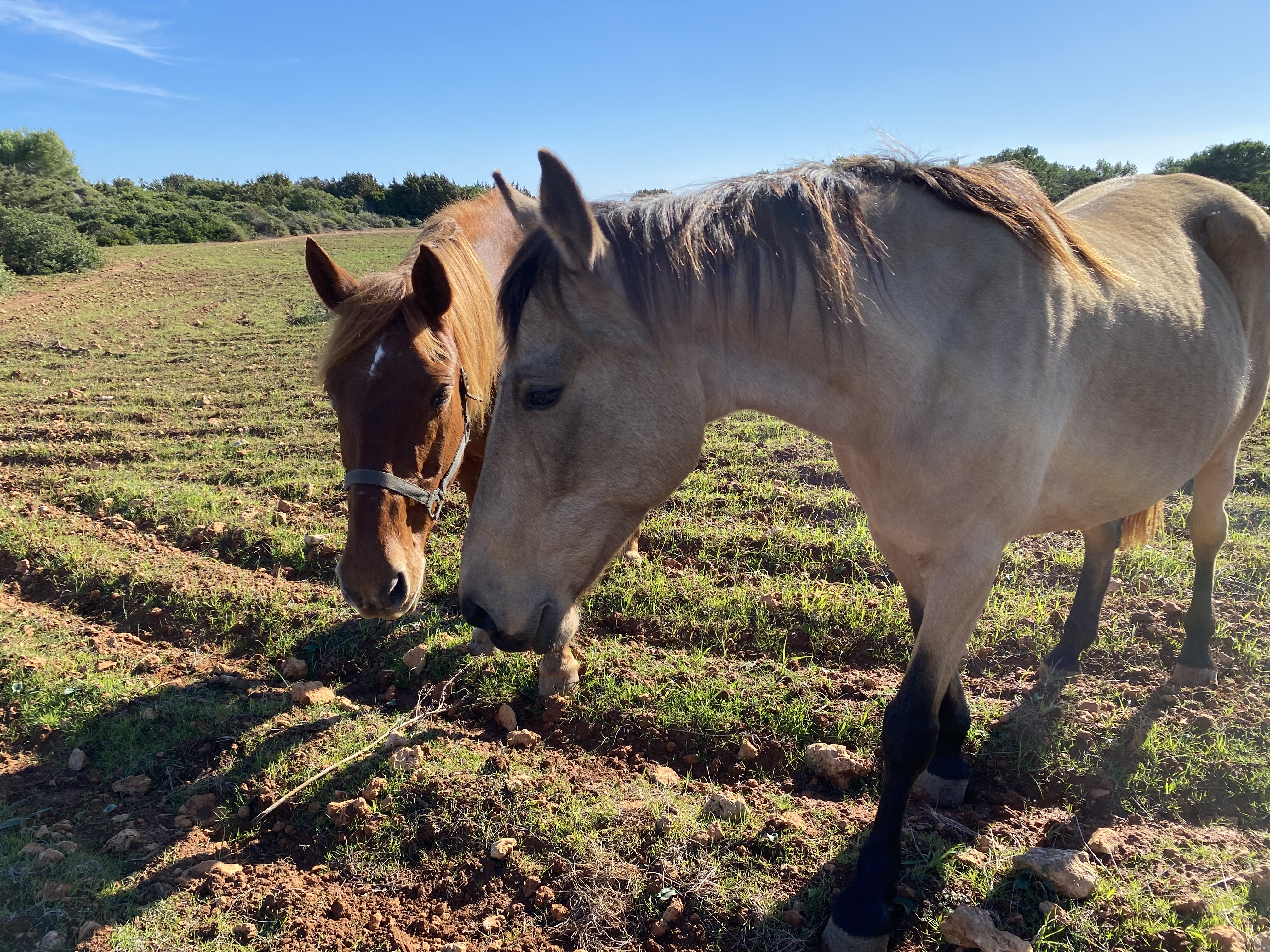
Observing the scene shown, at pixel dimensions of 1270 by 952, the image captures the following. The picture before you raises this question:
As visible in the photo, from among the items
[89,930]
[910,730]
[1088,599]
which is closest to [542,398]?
[910,730]

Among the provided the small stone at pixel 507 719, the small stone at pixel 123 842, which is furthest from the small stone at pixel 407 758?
the small stone at pixel 123 842

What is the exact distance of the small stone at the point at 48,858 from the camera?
7.51ft

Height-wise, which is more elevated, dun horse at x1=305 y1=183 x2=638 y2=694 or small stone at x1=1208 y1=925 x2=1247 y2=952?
dun horse at x1=305 y1=183 x2=638 y2=694

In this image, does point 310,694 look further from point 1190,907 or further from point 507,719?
point 1190,907

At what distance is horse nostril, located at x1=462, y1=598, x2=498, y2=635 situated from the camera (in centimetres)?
188

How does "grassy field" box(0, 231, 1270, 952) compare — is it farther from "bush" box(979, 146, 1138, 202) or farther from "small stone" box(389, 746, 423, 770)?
"bush" box(979, 146, 1138, 202)

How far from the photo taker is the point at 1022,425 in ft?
6.36

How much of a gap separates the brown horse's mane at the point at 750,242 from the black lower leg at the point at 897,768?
1170mm

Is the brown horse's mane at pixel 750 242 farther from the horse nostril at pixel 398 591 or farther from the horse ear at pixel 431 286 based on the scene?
the horse nostril at pixel 398 591

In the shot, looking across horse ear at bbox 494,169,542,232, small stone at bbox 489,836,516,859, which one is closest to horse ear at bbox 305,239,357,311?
horse ear at bbox 494,169,542,232

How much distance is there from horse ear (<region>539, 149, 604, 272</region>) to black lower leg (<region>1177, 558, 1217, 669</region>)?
3.27 m

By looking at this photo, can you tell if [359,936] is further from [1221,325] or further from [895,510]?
[1221,325]

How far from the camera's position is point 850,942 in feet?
6.36

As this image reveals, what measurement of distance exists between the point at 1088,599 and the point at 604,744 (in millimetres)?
2417
